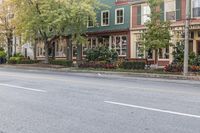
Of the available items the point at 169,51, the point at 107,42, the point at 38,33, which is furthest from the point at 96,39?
the point at 169,51

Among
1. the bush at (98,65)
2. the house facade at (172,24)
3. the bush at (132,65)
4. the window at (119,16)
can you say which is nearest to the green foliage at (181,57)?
the house facade at (172,24)

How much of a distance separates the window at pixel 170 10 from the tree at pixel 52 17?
278 inches

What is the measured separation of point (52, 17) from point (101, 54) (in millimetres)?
6172

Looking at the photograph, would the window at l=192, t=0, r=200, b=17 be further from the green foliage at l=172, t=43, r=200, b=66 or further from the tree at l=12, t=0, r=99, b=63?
the tree at l=12, t=0, r=99, b=63

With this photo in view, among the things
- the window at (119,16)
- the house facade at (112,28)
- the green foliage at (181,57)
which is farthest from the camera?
the window at (119,16)

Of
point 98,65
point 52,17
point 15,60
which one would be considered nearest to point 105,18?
point 52,17

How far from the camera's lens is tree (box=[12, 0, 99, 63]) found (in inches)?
1262

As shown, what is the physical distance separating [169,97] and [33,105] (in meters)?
4.72

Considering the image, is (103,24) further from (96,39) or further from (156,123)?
(156,123)

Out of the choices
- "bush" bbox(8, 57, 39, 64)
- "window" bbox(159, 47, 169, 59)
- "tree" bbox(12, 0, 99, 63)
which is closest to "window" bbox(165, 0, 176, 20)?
"window" bbox(159, 47, 169, 59)

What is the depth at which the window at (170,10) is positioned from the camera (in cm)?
3291

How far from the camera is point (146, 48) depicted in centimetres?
2692

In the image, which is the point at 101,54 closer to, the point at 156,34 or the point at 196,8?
the point at 156,34

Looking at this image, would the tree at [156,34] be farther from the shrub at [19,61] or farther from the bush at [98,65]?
the shrub at [19,61]
